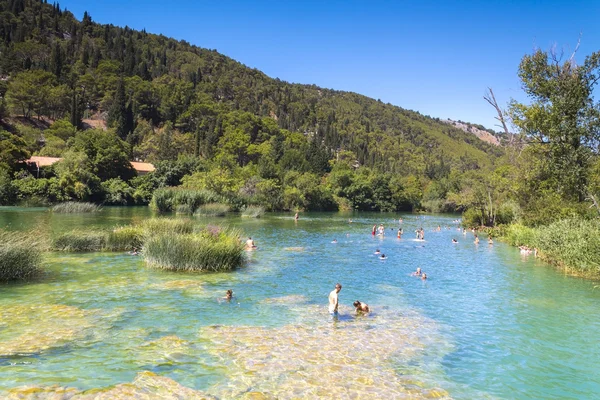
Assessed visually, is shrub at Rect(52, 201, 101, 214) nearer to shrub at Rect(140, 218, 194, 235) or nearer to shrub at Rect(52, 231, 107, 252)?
shrub at Rect(52, 231, 107, 252)

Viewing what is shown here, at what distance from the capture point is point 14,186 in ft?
224

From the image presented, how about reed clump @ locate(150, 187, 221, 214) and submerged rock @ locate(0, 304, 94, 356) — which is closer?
submerged rock @ locate(0, 304, 94, 356)

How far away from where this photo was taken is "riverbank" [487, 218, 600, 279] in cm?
2547

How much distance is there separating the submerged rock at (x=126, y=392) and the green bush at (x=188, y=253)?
14060 mm

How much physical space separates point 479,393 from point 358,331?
16.2 ft

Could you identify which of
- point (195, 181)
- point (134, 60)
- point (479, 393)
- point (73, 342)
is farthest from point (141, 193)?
point (134, 60)

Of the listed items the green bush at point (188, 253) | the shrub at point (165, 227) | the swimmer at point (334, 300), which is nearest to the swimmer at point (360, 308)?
the swimmer at point (334, 300)

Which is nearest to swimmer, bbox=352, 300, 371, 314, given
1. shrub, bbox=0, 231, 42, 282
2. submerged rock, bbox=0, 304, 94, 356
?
submerged rock, bbox=0, 304, 94, 356

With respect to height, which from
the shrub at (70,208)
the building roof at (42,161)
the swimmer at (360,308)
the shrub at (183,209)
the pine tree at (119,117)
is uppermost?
the pine tree at (119,117)

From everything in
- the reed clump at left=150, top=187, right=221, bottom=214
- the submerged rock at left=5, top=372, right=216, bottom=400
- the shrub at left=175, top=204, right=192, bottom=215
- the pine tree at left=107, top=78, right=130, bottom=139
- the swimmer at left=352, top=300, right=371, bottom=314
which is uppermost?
the pine tree at left=107, top=78, right=130, bottom=139

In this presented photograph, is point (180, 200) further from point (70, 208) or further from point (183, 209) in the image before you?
point (70, 208)

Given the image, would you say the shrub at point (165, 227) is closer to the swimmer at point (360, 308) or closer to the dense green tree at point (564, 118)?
the swimmer at point (360, 308)

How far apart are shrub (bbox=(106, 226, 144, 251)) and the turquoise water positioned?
2.91 metres

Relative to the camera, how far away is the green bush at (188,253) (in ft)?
78.9
